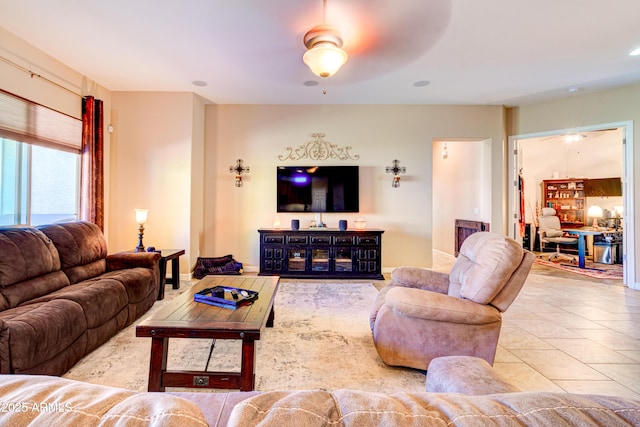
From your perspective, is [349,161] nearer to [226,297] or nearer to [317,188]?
[317,188]

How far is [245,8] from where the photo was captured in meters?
2.56

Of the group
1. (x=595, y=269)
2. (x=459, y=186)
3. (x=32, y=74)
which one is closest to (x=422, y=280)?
(x=459, y=186)

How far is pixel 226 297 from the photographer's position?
83.7 inches

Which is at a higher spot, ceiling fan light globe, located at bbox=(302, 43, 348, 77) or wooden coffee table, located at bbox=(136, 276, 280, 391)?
ceiling fan light globe, located at bbox=(302, 43, 348, 77)

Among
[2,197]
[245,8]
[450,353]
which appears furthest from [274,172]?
[450,353]

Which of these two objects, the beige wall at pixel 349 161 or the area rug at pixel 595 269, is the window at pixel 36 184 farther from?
the area rug at pixel 595 269

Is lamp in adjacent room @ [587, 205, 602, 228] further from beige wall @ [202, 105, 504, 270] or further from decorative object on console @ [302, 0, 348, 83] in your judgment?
decorative object on console @ [302, 0, 348, 83]

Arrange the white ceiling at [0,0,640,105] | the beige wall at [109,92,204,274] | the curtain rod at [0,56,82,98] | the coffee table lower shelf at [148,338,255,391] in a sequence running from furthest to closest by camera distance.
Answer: the beige wall at [109,92,204,274] < the curtain rod at [0,56,82,98] < the white ceiling at [0,0,640,105] < the coffee table lower shelf at [148,338,255,391]

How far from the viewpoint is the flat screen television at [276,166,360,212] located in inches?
197

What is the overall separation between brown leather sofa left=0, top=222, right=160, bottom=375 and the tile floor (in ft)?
10.3

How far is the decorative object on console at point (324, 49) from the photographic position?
2596 millimetres

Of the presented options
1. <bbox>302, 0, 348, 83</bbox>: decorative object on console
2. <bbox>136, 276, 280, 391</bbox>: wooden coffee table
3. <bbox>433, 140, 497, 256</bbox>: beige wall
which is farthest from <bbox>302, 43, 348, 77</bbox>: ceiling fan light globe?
<bbox>433, 140, 497, 256</bbox>: beige wall

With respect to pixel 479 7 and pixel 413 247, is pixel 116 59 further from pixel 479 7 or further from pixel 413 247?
pixel 413 247

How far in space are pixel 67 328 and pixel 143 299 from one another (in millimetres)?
1013
